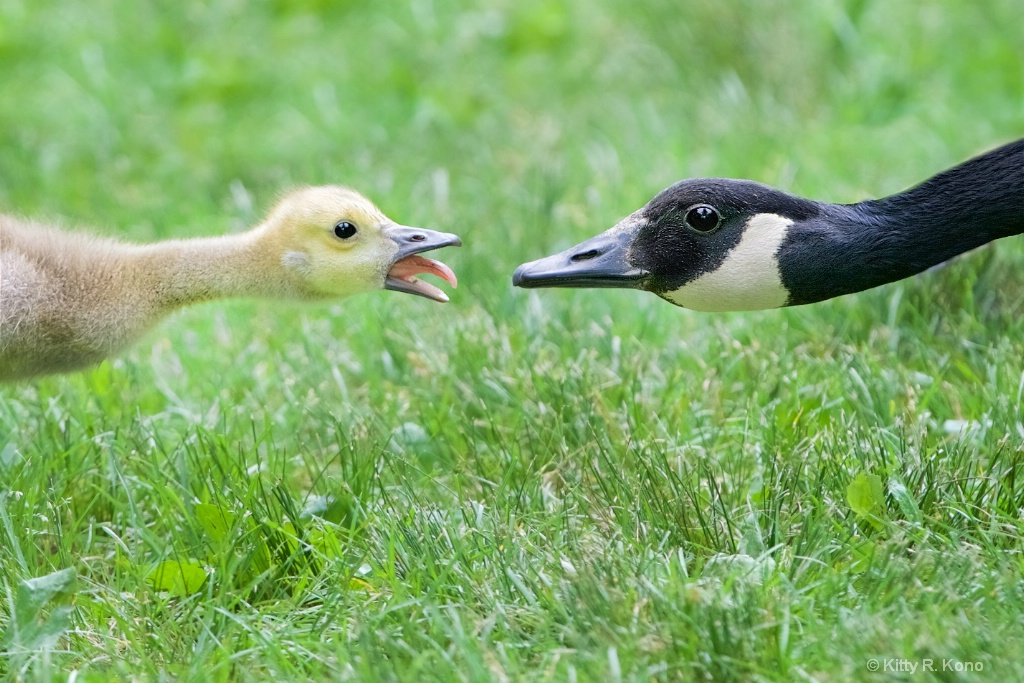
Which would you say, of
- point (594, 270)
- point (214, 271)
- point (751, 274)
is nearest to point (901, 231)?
point (751, 274)

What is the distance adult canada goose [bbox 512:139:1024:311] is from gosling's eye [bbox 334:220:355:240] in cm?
53

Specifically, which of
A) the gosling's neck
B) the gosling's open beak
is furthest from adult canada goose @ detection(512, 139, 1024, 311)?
the gosling's neck

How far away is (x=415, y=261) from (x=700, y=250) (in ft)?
2.74

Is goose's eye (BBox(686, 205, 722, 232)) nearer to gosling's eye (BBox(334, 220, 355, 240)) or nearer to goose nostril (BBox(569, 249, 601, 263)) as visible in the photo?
goose nostril (BBox(569, 249, 601, 263))

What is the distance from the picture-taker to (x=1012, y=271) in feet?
14.3

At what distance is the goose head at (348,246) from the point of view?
3.42 meters

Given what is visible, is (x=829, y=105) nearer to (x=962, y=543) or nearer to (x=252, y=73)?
(x=252, y=73)

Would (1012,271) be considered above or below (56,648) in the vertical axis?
above

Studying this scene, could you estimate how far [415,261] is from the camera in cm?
350

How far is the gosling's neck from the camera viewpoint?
3.45 meters

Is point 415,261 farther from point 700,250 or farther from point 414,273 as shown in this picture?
point 700,250

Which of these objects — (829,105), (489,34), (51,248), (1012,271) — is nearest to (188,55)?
(489,34)

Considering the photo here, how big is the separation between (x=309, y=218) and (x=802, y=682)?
6.07ft

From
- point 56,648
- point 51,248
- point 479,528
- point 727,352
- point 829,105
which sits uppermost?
point 829,105
